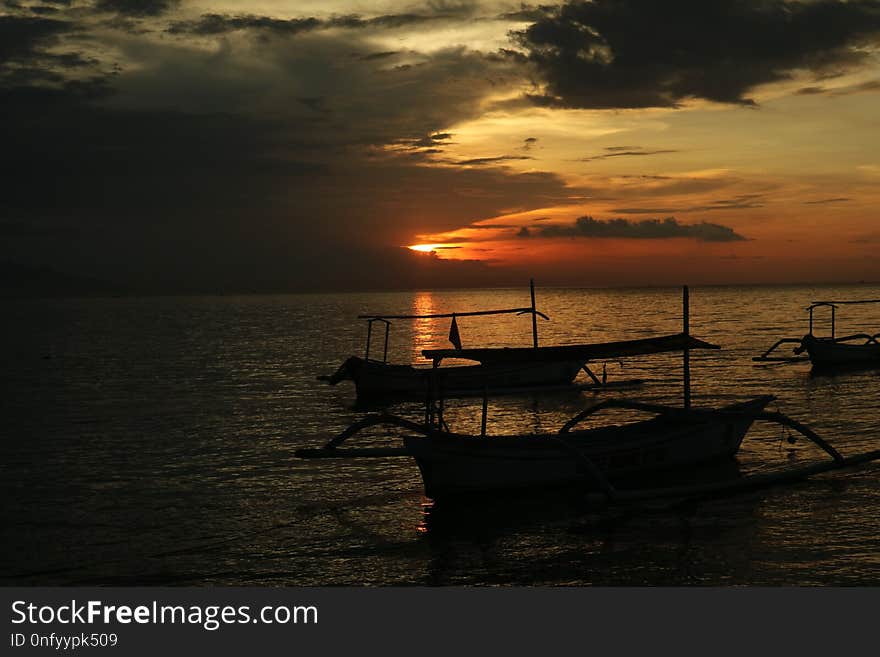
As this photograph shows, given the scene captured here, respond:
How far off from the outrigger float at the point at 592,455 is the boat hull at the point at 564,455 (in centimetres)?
3

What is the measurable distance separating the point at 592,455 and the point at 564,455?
1011 mm

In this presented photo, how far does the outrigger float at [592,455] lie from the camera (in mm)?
19375

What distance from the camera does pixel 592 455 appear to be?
2097cm

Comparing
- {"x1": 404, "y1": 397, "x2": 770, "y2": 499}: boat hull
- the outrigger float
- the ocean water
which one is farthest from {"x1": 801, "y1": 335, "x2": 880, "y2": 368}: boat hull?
{"x1": 404, "y1": 397, "x2": 770, "y2": 499}: boat hull

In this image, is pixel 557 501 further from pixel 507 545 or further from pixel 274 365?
pixel 274 365

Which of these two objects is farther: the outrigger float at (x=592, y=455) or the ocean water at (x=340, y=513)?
the outrigger float at (x=592, y=455)

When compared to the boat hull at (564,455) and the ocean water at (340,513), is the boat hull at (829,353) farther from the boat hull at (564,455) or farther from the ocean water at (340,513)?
the boat hull at (564,455)

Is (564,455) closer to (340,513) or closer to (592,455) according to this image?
(592,455)

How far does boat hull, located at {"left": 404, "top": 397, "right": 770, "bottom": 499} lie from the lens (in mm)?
19484

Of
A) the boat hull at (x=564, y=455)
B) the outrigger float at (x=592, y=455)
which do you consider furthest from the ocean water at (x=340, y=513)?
the boat hull at (x=564, y=455)

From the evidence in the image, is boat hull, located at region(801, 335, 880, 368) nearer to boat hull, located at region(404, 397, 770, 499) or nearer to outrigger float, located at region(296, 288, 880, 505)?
outrigger float, located at region(296, 288, 880, 505)

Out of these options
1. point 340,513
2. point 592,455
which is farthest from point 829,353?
point 340,513

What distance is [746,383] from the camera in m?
45.8

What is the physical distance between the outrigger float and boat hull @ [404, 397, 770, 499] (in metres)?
0.03
